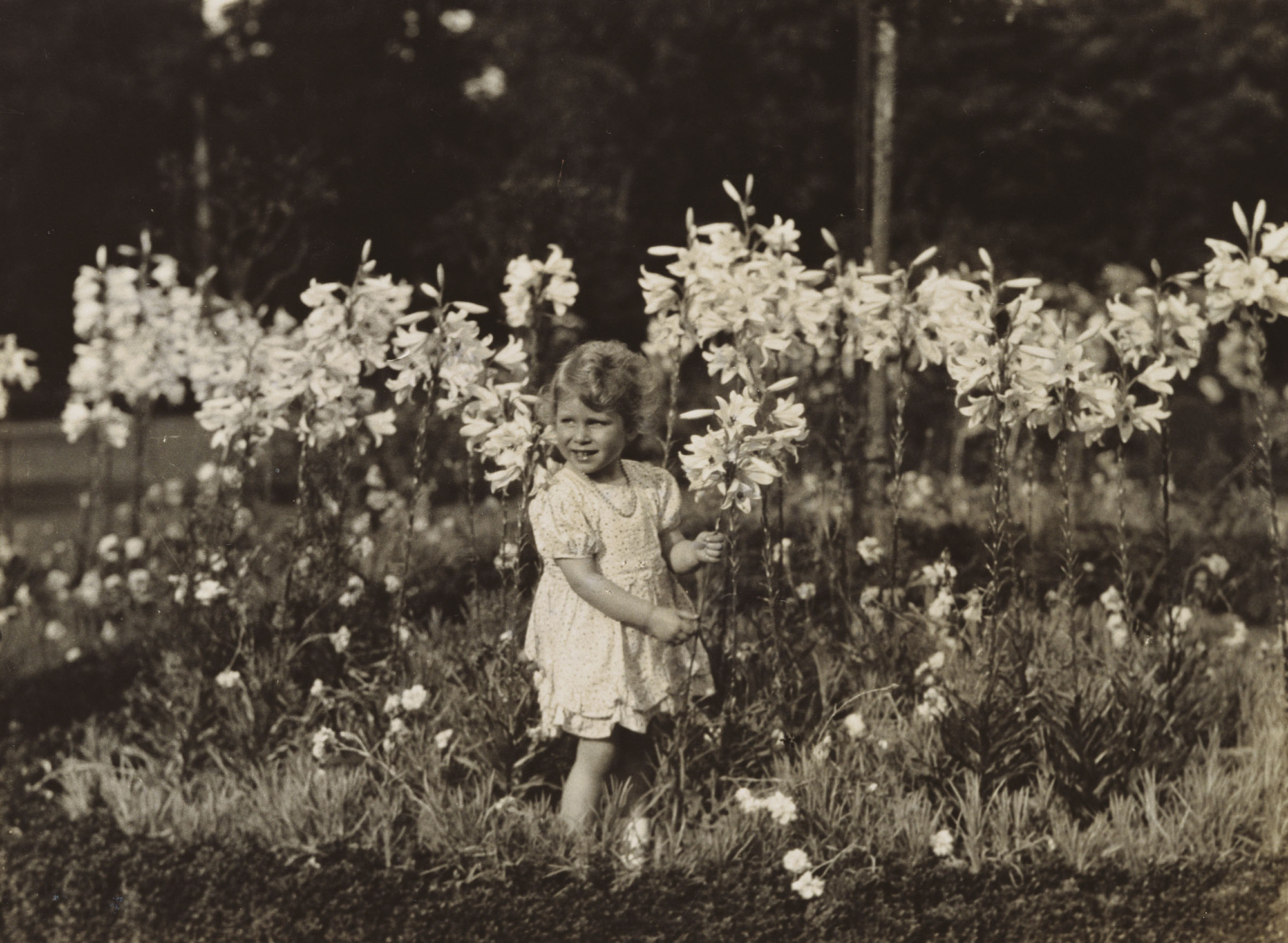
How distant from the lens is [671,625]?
289 centimetres

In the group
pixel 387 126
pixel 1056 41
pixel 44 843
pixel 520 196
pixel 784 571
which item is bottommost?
pixel 44 843

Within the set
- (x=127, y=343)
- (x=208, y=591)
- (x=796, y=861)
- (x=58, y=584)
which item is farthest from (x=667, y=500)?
(x=127, y=343)

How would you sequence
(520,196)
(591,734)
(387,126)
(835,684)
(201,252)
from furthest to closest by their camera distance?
(387,126) → (201,252) → (520,196) → (835,684) → (591,734)

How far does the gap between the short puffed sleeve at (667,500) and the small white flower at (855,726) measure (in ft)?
2.47

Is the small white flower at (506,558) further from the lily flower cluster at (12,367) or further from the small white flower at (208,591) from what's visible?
the lily flower cluster at (12,367)

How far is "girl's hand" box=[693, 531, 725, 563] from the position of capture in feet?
9.56

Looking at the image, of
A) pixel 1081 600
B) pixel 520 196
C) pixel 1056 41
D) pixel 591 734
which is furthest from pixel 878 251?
pixel 1056 41

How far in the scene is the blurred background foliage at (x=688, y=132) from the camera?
32.0 ft

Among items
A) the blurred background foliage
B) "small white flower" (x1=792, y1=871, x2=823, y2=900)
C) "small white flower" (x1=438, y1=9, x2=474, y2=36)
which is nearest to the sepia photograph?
"small white flower" (x1=792, y1=871, x2=823, y2=900)

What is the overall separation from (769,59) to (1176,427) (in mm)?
6522

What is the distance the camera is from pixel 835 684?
3670mm

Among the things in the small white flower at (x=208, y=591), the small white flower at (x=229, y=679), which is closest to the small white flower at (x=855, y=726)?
the small white flower at (x=229, y=679)

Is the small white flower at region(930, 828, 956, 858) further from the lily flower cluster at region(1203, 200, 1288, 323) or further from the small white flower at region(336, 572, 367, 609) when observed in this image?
the small white flower at region(336, 572, 367, 609)

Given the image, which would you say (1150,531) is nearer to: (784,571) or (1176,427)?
(784,571)
